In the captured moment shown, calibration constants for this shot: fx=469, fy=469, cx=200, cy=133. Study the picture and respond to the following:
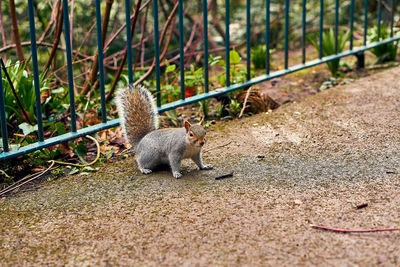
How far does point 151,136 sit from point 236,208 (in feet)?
2.62

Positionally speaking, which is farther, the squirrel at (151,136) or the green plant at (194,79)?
the green plant at (194,79)

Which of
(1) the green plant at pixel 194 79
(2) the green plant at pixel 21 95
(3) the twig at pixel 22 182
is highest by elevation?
(2) the green plant at pixel 21 95

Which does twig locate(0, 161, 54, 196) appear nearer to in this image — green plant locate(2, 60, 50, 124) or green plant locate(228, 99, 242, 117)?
green plant locate(2, 60, 50, 124)

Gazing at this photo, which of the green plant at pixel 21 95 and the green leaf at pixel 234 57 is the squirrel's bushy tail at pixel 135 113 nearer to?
the green plant at pixel 21 95

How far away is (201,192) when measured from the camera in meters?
2.34

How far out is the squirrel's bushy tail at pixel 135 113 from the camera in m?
2.80

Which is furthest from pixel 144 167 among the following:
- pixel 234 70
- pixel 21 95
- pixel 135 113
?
pixel 234 70

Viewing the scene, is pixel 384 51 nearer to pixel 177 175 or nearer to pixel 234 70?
pixel 234 70

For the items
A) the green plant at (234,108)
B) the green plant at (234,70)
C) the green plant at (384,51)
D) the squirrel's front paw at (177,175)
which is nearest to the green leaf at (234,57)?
the green plant at (234,70)

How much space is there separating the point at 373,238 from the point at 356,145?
1.12 meters

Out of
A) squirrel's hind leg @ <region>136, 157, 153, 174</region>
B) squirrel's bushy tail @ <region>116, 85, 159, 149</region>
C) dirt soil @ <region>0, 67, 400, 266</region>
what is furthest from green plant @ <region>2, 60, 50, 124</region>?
squirrel's hind leg @ <region>136, 157, 153, 174</region>

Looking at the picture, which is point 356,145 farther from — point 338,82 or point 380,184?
point 338,82

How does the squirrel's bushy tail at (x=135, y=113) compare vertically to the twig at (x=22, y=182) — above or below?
above

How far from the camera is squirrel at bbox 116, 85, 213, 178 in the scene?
8.41 feet
